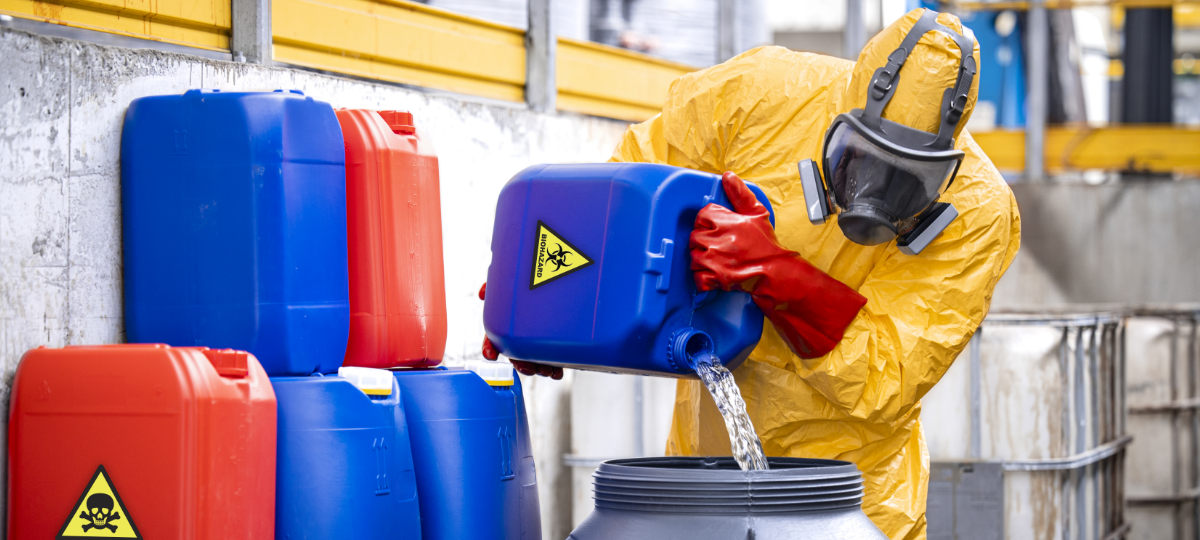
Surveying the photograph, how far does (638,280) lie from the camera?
189 cm

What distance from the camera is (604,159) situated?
372 centimetres

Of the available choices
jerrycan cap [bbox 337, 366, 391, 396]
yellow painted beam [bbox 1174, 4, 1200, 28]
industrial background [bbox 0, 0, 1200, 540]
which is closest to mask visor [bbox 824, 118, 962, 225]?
jerrycan cap [bbox 337, 366, 391, 396]

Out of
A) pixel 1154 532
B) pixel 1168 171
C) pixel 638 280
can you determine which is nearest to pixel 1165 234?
pixel 1168 171

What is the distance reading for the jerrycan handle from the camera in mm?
1715

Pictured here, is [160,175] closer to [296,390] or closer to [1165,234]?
[296,390]

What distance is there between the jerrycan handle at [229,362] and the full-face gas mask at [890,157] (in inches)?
39.6

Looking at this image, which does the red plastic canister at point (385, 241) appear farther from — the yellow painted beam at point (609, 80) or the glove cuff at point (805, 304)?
the yellow painted beam at point (609, 80)

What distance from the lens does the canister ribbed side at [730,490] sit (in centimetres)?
177

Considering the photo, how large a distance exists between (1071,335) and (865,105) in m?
2.11

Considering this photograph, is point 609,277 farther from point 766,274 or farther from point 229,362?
point 229,362

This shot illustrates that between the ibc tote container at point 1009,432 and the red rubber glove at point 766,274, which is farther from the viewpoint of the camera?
the ibc tote container at point 1009,432

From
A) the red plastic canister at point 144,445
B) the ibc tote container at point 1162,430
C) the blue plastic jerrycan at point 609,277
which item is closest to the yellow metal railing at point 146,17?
the red plastic canister at point 144,445

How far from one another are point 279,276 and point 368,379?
218mm

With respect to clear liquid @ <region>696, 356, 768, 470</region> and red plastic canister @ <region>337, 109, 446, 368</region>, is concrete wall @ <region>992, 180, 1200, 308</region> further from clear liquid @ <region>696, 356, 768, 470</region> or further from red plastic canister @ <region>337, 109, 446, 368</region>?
red plastic canister @ <region>337, 109, 446, 368</region>
